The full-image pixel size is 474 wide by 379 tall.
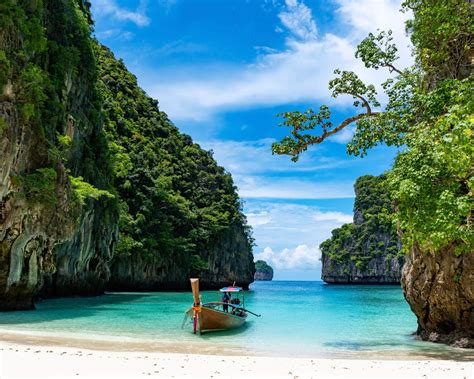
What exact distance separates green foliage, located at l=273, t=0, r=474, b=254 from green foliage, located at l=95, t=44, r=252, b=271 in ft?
88.0

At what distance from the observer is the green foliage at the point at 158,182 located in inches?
1750

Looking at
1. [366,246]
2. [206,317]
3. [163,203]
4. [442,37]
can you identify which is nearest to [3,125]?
[206,317]

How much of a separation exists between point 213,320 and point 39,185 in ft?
29.2

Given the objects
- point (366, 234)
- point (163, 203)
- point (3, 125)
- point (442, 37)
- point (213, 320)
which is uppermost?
point (442, 37)

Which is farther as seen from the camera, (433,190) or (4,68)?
(4,68)

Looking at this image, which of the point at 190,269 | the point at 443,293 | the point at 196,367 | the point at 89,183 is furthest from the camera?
the point at 190,269

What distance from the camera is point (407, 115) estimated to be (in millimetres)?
10500

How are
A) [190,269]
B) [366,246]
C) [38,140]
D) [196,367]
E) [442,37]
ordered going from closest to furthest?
[196,367]
[442,37]
[38,140]
[190,269]
[366,246]

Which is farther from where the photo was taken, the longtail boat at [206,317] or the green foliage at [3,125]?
the green foliage at [3,125]

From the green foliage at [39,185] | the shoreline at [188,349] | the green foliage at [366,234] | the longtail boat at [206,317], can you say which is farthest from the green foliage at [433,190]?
the green foliage at [366,234]

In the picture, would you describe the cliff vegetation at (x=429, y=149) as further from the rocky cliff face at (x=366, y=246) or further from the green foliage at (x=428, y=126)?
the rocky cliff face at (x=366, y=246)

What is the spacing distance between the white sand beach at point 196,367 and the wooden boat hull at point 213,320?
542 centimetres

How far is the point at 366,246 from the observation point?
87.6m

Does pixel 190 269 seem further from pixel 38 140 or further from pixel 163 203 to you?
pixel 38 140
